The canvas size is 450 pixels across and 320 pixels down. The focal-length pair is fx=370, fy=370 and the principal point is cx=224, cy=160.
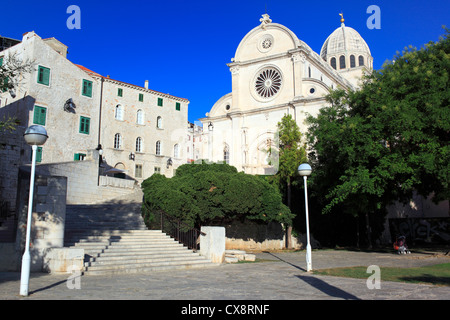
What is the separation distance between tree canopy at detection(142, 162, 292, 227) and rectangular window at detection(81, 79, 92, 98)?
16250 millimetres

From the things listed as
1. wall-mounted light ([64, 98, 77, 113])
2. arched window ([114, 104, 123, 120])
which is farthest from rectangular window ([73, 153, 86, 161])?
arched window ([114, 104, 123, 120])

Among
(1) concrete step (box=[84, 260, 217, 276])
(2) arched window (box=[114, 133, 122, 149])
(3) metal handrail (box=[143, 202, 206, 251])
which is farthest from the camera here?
(2) arched window (box=[114, 133, 122, 149])

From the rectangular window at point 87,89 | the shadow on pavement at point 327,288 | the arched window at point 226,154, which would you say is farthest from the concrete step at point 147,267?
the arched window at point 226,154

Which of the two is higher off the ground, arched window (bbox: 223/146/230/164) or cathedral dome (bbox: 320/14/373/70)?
cathedral dome (bbox: 320/14/373/70)

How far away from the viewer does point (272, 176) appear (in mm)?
29125

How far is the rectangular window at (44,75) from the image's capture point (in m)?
30.8

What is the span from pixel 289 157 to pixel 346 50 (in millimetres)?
38672

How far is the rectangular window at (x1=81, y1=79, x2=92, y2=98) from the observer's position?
34.8m

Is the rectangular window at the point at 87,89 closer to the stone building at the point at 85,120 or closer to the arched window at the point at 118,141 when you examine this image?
the stone building at the point at 85,120

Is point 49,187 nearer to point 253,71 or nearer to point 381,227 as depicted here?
point 381,227

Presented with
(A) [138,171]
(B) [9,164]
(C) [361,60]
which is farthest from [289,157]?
(C) [361,60]

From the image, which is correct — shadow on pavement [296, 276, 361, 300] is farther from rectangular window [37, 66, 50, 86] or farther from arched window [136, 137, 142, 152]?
arched window [136, 137, 142, 152]
